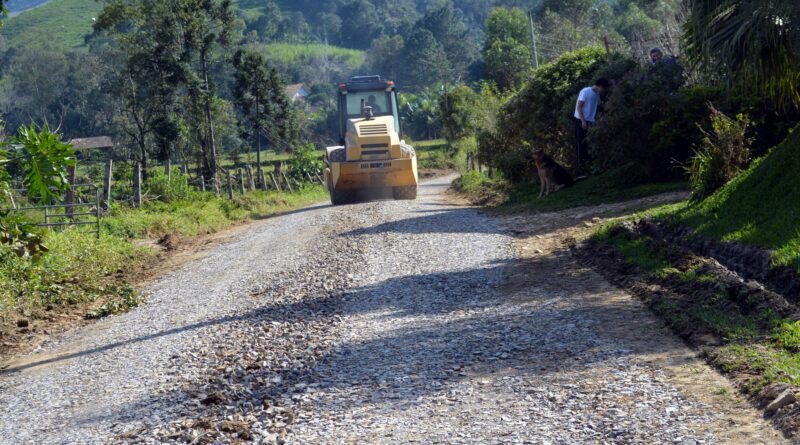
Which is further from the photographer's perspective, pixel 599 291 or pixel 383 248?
pixel 383 248

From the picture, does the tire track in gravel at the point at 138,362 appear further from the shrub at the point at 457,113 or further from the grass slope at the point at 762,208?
the shrub at the point at 457,113

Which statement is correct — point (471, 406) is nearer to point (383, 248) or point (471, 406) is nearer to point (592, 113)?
point (383, 248)

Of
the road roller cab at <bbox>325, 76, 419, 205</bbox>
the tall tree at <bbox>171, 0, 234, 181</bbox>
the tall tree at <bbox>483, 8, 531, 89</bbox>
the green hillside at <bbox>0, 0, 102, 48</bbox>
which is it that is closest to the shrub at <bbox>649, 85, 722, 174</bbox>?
the road roller cab at <bbox>325, 76, 419, 205</bbox>

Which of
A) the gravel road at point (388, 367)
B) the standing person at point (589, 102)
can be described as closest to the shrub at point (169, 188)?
the standing person at point (589, 102)

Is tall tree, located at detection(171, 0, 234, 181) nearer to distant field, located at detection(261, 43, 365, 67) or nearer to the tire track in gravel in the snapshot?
the tire track in gravel

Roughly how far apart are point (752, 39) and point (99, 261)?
421 inches

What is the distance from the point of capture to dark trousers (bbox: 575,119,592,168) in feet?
67.5

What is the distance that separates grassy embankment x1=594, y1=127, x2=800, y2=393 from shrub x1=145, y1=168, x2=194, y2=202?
1675 centimetres

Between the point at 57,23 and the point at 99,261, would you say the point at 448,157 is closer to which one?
the point at 99,261

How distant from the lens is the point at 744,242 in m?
10.4

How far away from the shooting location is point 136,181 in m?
25.7

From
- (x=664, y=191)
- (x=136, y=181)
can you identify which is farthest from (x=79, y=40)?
(x=664, y=191)

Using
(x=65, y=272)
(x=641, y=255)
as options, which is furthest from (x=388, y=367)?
(x=65, y=272)

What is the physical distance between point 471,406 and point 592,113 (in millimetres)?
13947
